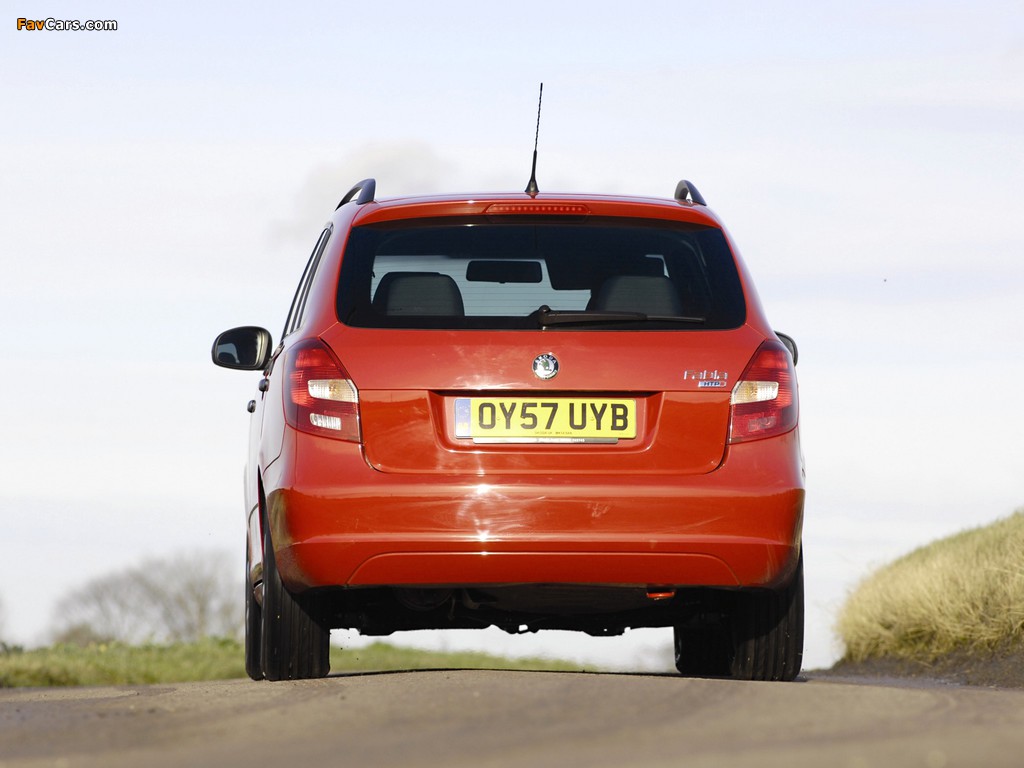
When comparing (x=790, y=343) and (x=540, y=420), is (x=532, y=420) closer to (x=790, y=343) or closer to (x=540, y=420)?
(x=540, y=420)

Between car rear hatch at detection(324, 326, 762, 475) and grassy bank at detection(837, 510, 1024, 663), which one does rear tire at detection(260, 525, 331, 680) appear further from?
→ grassy bank at detection(837, 510, 1024, 663)

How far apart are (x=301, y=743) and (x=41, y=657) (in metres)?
10.1

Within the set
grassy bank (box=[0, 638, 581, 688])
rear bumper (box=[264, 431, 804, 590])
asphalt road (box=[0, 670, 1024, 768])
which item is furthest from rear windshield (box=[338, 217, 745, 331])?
grassy bank (box=[0, 638, 581, 688])

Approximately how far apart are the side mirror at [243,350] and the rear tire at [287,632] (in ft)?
3.40

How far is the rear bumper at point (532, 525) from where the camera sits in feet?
20.1

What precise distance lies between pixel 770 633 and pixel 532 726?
7.89ft

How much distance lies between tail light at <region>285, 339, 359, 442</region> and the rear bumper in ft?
0.19

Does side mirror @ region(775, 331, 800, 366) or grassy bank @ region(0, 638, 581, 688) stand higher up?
side mirror @ region(775, 331, 800, 366)

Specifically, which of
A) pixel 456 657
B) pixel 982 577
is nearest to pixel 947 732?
pixel 982 577

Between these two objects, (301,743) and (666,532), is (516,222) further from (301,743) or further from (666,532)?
(301,743)

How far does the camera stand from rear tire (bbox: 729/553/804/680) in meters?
6.89

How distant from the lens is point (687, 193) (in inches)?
301

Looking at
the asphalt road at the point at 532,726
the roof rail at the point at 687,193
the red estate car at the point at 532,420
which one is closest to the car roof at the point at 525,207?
the red estate car at the point at 532,420

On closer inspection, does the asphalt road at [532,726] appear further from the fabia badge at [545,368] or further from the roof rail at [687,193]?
the roof rail at [687,193]
